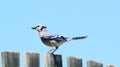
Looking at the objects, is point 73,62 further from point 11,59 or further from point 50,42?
point 11,59

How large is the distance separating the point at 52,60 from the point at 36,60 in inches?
13.4

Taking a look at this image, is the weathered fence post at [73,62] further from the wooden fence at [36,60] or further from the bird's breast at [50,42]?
the bird's breast at [50,42]

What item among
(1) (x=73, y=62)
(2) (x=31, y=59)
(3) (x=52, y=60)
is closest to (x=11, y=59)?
(2) (x=31, y=59)

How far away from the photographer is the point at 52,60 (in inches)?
213

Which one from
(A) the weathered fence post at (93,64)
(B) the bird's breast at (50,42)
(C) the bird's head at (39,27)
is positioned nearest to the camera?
(A) the weathered fence post at (93,64)

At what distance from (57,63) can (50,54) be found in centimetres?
21

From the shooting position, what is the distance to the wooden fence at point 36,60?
4855 mm

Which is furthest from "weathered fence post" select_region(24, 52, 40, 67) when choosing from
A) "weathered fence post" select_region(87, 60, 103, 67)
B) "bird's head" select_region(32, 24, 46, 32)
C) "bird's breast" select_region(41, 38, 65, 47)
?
"bird's head" select_region(32, 24, 46, 32)

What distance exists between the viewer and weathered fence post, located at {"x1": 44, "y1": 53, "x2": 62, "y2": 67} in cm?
526

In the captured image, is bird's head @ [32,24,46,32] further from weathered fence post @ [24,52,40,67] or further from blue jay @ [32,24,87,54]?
weathered fence post @ [24,52,40,67]

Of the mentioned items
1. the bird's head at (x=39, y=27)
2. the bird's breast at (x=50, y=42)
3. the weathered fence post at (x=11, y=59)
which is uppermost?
the bird's head at (x=39, y=27)

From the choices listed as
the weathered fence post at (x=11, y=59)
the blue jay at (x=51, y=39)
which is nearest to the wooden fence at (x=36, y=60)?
the weathered fence post at (x=11, y=59)

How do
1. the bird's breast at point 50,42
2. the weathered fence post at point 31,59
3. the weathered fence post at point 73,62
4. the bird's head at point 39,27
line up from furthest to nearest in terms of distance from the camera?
the bird's head at point 39,27 < the bird's breast at point 50,42 < the weathered fence post at point 73,62 < the weathered fence post at point 31,59

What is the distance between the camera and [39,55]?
515 centimetres
